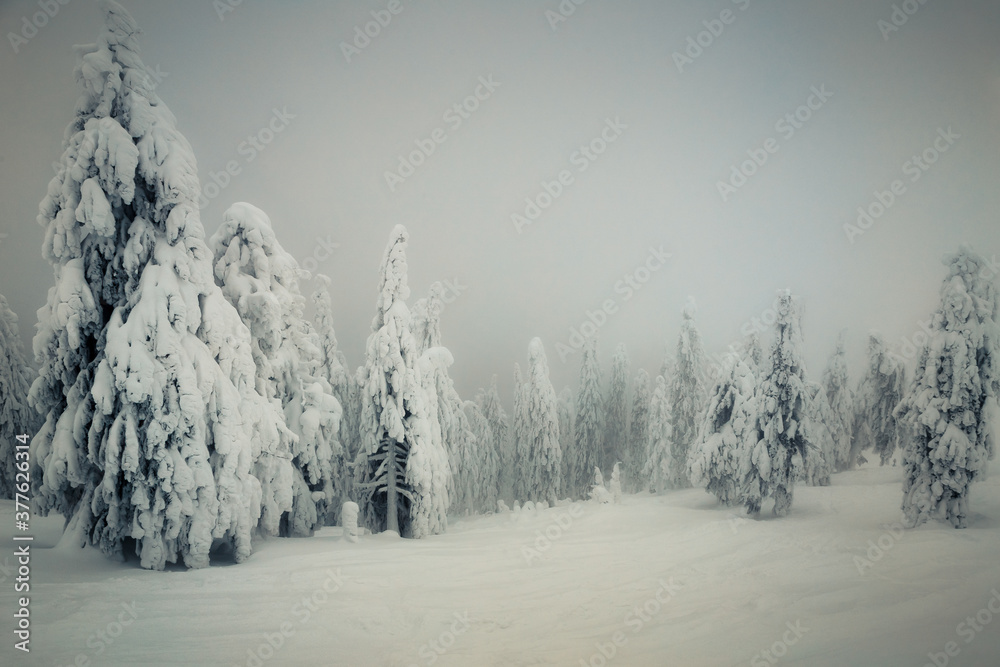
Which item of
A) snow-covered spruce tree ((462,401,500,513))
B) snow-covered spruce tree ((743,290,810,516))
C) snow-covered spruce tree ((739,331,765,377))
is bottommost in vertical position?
snow-covered spruce tree ((462,401,500,513))

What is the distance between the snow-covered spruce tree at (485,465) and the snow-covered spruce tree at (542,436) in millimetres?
2629

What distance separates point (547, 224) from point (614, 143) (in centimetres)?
2694

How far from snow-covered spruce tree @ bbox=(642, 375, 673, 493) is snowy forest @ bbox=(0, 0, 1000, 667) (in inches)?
525

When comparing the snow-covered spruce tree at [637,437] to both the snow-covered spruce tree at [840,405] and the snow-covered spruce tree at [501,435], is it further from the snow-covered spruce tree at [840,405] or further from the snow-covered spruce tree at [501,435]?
the snow-covered spruce tree at [840,405]

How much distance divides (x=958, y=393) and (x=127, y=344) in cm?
1837

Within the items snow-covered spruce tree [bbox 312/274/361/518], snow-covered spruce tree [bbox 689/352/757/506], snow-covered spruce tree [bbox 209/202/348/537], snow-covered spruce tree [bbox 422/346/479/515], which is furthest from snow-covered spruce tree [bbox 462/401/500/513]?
snow-covered spruce tree [bbox 209/202/348/537]

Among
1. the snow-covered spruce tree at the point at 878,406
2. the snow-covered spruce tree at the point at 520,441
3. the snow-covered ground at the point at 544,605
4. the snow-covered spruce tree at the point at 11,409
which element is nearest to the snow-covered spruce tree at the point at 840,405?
the snow-covered spruce tree at the point at 878,406

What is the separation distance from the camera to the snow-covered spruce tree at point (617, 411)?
42.8 metres

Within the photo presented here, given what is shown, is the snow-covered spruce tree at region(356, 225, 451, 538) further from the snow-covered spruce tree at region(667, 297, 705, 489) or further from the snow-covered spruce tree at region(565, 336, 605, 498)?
the snow-covered spruce tree at region(565, 336, 605, 498)

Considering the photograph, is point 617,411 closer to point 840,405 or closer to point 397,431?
point 840,405

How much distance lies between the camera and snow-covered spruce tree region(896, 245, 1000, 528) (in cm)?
1130

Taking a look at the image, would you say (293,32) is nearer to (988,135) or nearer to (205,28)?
(205,28)

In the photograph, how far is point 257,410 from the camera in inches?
454

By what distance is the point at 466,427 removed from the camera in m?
32.1
